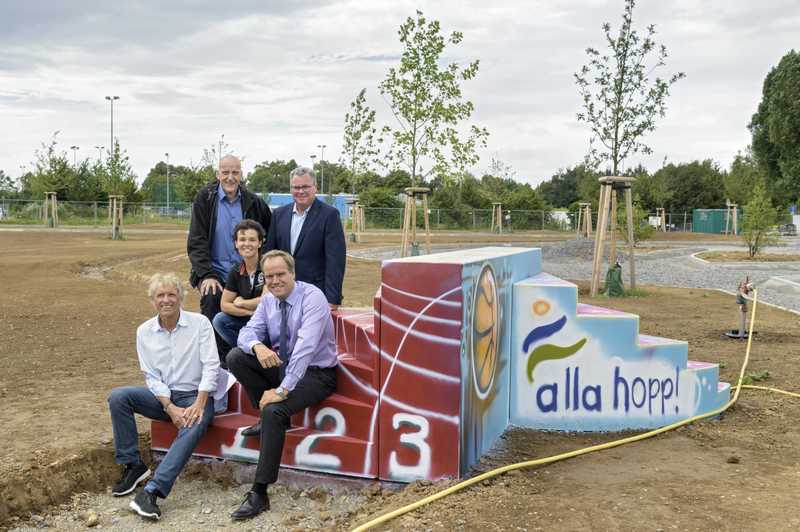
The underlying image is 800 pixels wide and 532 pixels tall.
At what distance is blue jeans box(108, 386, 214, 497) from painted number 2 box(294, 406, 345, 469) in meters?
0.65

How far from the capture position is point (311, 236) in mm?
5512

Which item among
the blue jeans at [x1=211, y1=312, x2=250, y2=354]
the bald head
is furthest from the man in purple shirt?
the bald head

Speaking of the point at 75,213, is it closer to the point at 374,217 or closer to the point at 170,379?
the point at 374,217

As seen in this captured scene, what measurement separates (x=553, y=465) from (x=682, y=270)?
1696 centimetres

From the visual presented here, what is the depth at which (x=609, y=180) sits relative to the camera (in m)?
12.5

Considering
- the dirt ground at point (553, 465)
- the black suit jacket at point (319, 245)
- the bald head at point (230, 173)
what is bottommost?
the dirt ground at point (553, 465)

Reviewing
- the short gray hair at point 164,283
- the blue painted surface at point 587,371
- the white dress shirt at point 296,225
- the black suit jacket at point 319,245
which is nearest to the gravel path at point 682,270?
the blue painted surface at point 587,371

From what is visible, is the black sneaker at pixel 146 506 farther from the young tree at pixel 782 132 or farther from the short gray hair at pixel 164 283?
the young tree at pixel 782 132

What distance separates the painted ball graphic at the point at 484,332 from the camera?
181 inches

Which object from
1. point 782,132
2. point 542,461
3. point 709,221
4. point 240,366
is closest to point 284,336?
point 240,366

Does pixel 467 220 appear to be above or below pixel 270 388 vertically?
above

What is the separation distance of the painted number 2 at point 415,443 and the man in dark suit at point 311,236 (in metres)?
1.35

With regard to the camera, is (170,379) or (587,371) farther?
(587,371)

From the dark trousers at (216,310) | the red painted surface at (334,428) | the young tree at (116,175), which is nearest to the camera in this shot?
the red painted surface at (334,428)
